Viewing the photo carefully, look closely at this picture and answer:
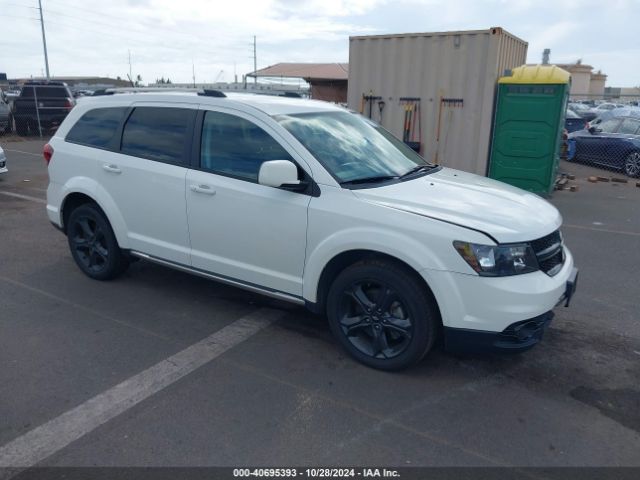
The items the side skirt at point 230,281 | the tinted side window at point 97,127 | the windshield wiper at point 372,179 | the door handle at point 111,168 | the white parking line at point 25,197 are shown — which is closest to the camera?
the windshield wiper at point 372,179

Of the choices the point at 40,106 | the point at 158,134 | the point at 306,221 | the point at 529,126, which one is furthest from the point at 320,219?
the point at 40,106

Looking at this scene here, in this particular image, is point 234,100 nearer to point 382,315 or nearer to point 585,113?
point 382,315

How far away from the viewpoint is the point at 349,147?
429 centimetres

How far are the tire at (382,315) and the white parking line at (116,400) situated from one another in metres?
0.90

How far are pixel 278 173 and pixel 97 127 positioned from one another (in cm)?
247

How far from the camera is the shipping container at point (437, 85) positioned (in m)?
9.76

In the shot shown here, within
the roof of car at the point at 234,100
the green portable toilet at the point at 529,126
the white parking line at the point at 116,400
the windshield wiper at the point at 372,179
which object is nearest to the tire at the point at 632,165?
the green portable toilet at the point at 529,126

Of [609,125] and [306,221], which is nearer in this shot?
[306,221]

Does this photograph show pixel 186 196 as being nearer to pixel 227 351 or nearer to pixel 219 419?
pixel 227 351

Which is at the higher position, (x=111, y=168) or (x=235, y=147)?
(x=235, y=147)

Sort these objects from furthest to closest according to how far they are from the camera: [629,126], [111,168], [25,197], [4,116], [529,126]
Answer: [4,116] < [629,126] < [529,126] < [25,197] < [111,168]

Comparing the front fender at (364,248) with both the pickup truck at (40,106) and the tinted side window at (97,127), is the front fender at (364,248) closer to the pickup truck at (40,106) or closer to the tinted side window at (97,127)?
the tinted side window at (97,127)

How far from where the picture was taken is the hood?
339 cm

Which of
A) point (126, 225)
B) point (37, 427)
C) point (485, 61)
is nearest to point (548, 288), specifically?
point (37, 427)
